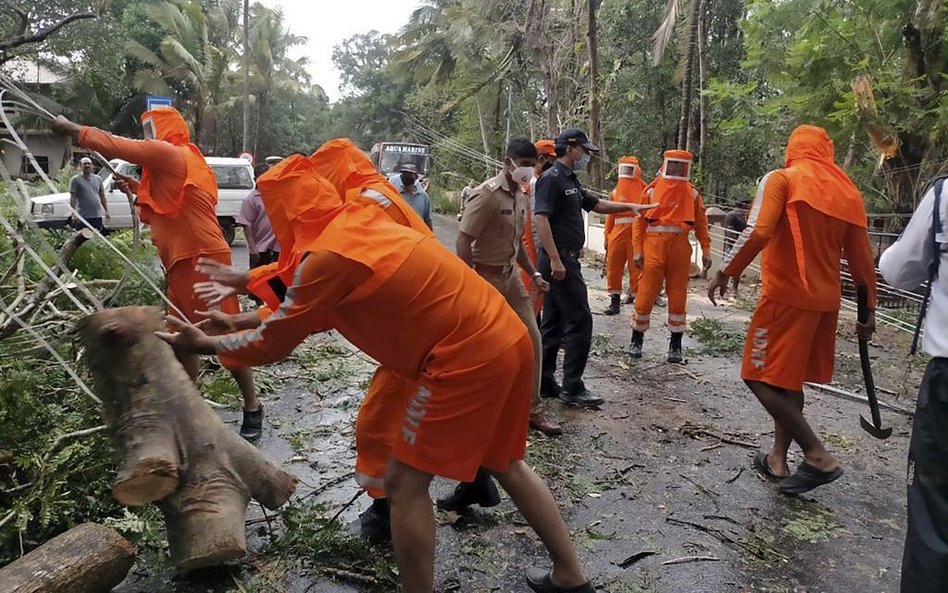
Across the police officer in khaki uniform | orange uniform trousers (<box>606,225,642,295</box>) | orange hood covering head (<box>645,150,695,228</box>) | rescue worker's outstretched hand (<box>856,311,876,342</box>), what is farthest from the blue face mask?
orange uniform trousers (<box>606,225,642,295</box>)

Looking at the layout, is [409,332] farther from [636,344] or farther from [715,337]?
[715,337]

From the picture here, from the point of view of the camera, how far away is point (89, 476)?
10.8ft

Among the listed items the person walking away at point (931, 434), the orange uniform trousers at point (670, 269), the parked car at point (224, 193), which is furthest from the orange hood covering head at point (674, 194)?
the parked car at point (224, 193)

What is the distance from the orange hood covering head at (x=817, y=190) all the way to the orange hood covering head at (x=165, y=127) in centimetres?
359

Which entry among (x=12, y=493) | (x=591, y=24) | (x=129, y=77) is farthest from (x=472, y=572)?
(x=129, y=77)

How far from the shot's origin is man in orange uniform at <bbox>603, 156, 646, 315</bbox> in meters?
8.95

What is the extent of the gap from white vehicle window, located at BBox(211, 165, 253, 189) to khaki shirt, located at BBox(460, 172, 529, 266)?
41.8ft

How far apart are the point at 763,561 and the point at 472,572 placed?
1.35 meters

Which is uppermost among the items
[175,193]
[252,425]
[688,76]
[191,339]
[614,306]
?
[688,76]

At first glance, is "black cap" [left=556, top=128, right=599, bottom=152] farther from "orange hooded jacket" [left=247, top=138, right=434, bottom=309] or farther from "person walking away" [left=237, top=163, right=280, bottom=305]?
"person walking away" [left=237, top=163, right=280, bottom=305]

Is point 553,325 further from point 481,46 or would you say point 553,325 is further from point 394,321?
point 481,46

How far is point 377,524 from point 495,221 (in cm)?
199

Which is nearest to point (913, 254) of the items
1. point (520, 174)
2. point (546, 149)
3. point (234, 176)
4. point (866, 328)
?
point (866, 328)

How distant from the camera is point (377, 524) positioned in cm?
322
